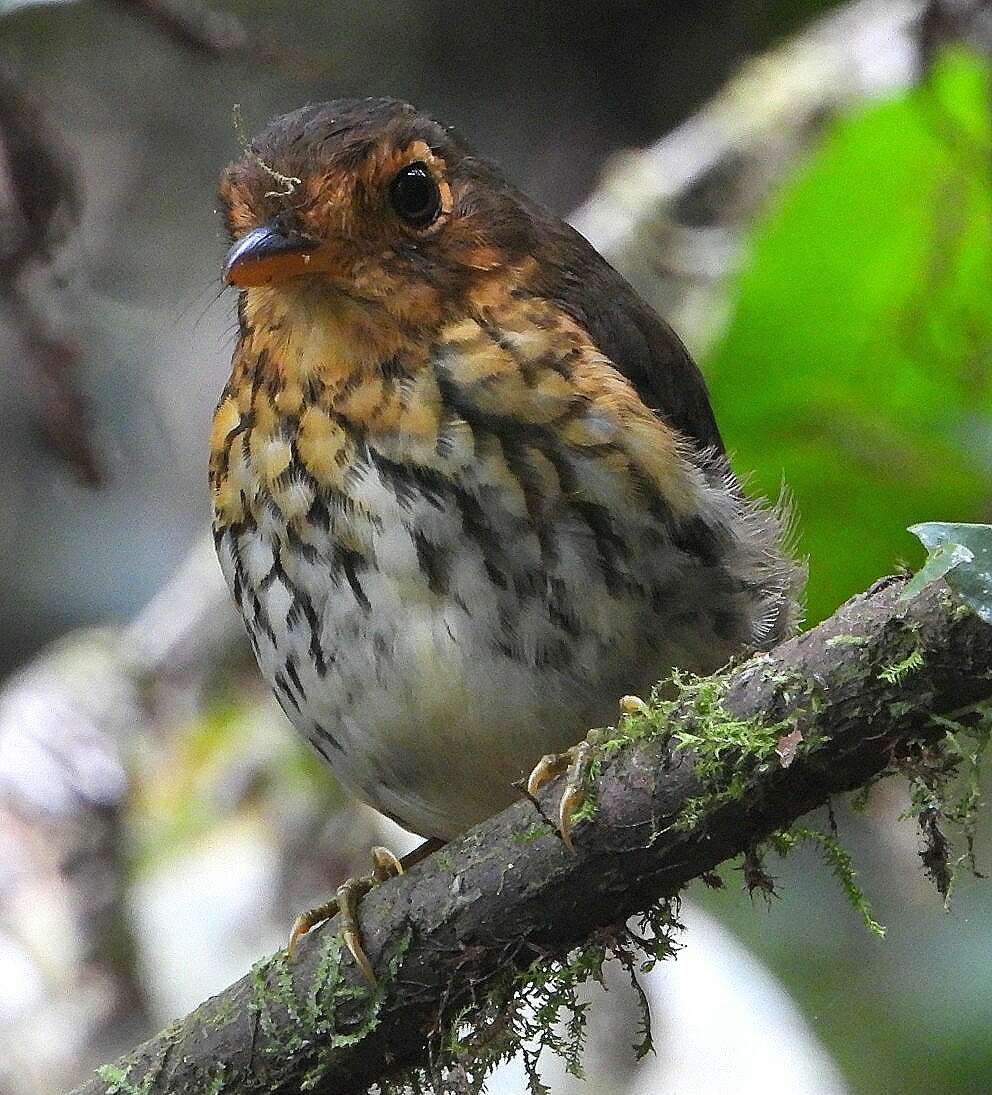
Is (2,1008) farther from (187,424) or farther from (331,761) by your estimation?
(187,424)

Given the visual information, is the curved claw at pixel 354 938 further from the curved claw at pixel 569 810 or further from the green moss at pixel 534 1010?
the curved claw at pixel 569 810

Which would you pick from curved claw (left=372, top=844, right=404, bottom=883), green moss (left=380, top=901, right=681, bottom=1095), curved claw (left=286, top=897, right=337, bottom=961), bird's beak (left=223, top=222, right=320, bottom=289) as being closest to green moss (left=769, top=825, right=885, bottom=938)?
green moss (left=380, top=901, right=681, bottom=1095)

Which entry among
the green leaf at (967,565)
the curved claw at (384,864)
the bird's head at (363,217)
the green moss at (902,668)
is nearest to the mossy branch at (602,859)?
the green moss at (902,668)

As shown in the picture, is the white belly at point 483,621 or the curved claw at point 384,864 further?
the curved claw at point 384,864

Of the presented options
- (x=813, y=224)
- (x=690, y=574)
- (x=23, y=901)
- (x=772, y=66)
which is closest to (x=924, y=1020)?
(x=690, y=574)

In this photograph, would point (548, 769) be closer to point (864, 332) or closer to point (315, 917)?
point (315, 917)
